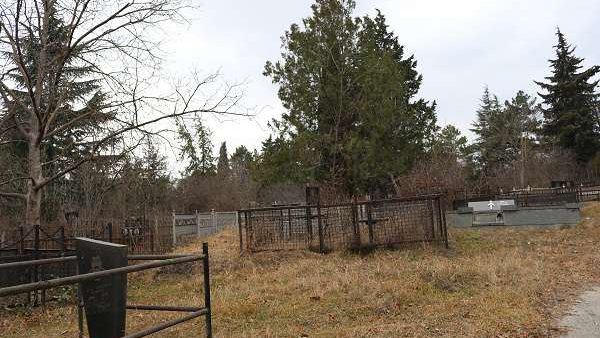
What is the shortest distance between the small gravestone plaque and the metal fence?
10158mm

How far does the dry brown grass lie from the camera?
6508 millimetres

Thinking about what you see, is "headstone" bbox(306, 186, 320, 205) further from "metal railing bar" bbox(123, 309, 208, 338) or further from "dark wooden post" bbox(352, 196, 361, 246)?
"metal railing bar" bbox(123, 309, 208, 338)

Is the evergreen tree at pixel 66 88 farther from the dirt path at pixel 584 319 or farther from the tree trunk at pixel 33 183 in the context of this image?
the dirt path at pixel 584 319

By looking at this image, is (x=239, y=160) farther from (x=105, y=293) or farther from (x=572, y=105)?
(x=105, y=293)

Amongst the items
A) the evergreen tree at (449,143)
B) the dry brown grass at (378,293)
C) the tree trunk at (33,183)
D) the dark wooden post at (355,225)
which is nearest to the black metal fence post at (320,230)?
the dry brown grass at (378,293)

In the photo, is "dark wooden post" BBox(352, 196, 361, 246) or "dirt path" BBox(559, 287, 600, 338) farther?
"dark wooden post" BBox(352, 196, 361, 246)

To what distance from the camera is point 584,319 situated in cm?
654

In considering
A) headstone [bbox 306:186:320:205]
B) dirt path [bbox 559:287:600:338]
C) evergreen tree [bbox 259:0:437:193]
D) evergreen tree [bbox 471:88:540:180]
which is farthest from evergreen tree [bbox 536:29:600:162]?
dirt path [bbox 559:287:600:338]

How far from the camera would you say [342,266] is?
1199 centimetres

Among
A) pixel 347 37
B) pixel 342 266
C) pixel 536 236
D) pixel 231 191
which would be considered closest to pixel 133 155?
pixel 342 266

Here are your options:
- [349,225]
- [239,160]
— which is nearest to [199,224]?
[349,225]

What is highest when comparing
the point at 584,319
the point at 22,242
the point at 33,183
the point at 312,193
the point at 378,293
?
the point at 33,183

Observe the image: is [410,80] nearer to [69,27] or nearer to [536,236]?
[536,236]

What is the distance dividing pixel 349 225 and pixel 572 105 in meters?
41.3
